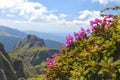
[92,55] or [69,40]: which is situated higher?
[69,40]

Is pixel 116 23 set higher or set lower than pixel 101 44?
higher

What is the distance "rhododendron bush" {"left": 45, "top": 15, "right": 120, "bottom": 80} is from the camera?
8.11 meters

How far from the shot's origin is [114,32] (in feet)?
30.1

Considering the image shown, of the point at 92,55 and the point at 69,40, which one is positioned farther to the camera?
the point at 69,40

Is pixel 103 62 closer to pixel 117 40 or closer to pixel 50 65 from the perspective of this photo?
pixel 117 40

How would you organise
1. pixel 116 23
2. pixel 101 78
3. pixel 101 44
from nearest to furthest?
pixel 101 78
pixel 101 44
pixel 116 23

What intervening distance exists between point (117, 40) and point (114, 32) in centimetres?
50

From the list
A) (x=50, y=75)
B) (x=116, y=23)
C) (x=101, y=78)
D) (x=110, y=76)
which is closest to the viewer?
(x=110, y=76)

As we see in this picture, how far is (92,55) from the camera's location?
29.1 ft

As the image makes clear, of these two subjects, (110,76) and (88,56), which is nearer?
(110,76)

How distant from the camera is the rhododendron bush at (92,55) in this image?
8.11 meters

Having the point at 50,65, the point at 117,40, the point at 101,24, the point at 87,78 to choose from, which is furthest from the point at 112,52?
the point at 50,65

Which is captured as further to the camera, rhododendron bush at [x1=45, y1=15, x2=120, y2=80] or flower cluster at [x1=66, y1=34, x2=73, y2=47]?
flower cluster at [x1=66, y1=34, x2=73, y2=47]

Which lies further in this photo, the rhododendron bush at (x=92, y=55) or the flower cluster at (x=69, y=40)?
the flower cluster at (x=69, y=40)
